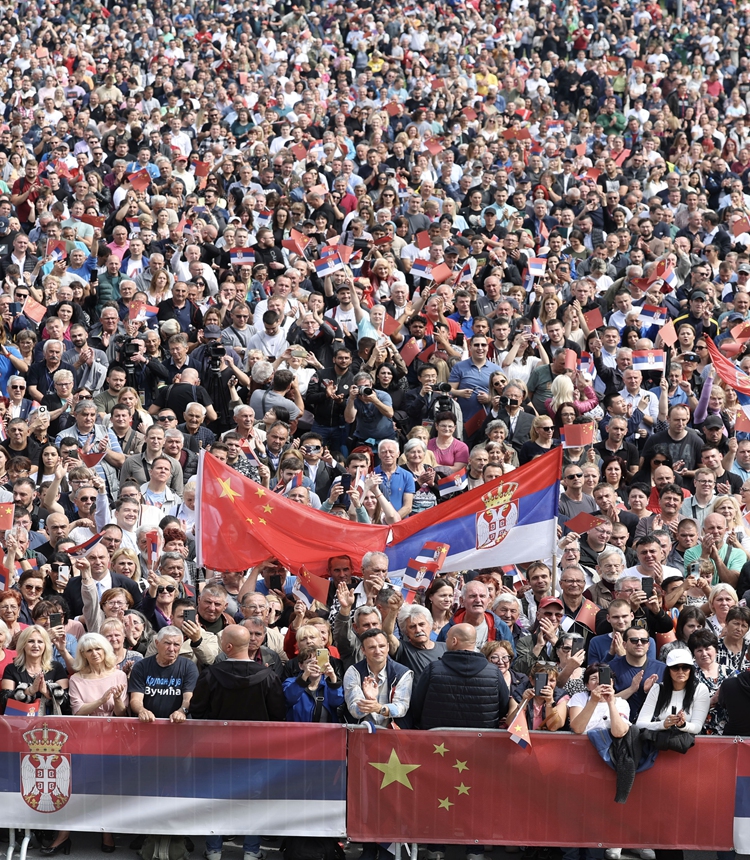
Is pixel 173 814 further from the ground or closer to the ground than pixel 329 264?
closer to the ground

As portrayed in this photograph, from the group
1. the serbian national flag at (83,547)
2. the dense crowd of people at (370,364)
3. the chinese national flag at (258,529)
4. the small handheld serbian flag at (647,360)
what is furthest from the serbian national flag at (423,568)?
the small handheld serbian flag at (647,360)

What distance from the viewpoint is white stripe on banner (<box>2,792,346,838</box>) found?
9.30m

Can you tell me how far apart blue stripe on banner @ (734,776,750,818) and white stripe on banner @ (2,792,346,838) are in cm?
231

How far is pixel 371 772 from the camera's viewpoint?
9.23m

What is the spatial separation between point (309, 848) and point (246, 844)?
38 cm

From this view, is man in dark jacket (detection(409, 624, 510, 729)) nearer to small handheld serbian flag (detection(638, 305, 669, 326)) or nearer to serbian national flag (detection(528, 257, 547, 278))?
small handheld serbian flag (detection(638, 305, 669, 326))

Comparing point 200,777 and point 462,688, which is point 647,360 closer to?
point 462,688

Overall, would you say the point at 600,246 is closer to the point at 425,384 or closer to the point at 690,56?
the point at 425,384

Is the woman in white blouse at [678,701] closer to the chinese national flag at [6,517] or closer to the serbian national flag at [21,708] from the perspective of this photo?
the serbian national flag at [21,708]

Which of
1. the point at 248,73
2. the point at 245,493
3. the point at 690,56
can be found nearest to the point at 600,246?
the point at 245,493

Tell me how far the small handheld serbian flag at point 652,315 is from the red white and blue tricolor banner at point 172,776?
8.29 metres

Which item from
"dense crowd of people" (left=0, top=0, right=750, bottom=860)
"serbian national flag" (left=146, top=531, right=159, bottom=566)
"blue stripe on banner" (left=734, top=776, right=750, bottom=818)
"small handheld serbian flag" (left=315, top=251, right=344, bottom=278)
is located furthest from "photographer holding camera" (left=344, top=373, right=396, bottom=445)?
"blue stripe on banner" (left=734, top=776, right=750, bottom=818)

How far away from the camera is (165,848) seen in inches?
370

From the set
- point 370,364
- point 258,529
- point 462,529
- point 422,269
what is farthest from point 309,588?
point 422,269
